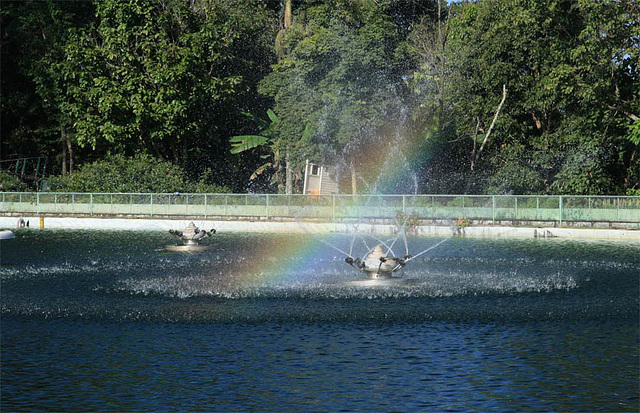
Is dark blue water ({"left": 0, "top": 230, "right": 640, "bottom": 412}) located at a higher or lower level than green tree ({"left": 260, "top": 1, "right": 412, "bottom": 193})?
lower

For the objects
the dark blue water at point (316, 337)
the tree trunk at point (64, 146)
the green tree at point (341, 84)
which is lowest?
the dark blue water at point (316, 337)

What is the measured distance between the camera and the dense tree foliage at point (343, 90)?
5741 cm

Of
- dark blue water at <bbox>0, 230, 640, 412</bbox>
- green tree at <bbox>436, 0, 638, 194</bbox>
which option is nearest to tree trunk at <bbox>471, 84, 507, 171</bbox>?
green tree at <bbox>436, 0, 638, 194</bbox>

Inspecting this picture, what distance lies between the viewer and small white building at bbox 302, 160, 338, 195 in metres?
70.0

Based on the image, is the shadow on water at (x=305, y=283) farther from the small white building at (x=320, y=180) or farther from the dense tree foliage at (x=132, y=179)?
the small white building at (x=320, y=180)

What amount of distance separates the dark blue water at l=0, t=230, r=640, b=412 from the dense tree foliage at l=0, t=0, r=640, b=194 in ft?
81.8

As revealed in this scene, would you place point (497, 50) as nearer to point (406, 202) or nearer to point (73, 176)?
point (406, 202)

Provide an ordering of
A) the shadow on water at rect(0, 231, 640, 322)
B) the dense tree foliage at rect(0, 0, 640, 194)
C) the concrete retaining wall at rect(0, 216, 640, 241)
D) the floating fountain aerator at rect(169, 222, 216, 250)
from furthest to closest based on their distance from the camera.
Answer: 1. the dense tree foliage at rect(0, 0, 640, 194)
2. the concrete retaining wall at rect(0, 216, 640, 241)
3. the floating fountain aerator at rect(169, 222, 216, 250)
4. the shadow on water at rect(0, 231, 640, 322)

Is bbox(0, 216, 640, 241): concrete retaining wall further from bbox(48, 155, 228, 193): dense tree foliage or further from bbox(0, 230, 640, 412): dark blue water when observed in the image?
bbox(0, 230, 640, 412): dark blue water

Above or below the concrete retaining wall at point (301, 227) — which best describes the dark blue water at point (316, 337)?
below

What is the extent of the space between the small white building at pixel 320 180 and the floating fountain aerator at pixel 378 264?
133ft

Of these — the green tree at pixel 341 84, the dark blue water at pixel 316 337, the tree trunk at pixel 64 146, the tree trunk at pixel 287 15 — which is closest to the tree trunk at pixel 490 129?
the green tree at pixel 341 84

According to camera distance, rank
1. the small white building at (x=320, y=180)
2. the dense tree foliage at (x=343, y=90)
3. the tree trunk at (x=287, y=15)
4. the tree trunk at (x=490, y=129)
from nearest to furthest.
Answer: the dense tree foliage at (x=343, y=90) → the tree trunk at (x=490, y=129) → the small white building at (x=320, y=180) → the tree trunk at (x=287, y=15)

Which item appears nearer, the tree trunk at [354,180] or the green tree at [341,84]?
the green tree at [341,84]
